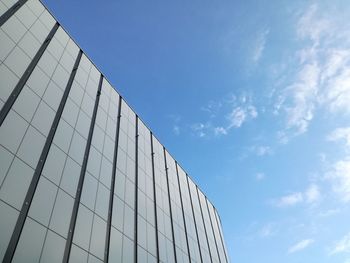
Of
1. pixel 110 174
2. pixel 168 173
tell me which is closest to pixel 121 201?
pixel 110 174

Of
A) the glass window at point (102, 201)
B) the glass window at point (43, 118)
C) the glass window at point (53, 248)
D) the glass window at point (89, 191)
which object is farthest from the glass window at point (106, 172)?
the glass window at point (53, 248)

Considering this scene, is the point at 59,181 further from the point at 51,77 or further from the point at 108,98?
the point at 108,98

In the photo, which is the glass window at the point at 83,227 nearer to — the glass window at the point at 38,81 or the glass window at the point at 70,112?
the glass window at the point at 70,112

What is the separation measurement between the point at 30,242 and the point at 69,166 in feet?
17.6

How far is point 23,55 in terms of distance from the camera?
17359 mm

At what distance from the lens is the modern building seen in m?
12.9

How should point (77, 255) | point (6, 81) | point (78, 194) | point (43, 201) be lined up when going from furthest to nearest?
point (78, 194), point (6, 81), point (77, 255), point (43, 201)

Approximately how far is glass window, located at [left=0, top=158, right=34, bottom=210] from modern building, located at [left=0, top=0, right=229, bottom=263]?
5 centimetres

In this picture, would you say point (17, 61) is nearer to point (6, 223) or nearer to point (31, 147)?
point (31, 147)

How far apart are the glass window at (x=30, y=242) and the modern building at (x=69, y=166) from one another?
38mm

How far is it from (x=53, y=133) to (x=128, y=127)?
11622mm

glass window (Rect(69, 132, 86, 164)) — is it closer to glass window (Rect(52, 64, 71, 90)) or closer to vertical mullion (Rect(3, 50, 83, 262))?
vertical mullion (Rect(3, 50, 83, 262))

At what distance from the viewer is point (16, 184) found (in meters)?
12.7

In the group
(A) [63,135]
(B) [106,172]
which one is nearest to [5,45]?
(A) [63,135]
